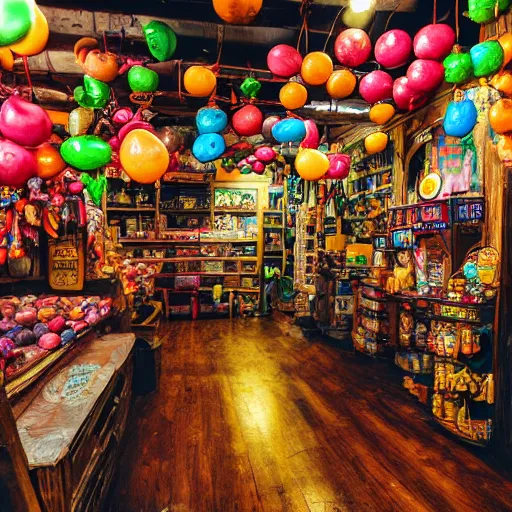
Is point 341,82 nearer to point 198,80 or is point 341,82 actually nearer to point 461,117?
point 461,117

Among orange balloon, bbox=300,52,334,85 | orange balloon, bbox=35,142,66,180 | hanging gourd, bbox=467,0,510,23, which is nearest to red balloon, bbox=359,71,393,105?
orange balloon, bbox=300,52,334,85

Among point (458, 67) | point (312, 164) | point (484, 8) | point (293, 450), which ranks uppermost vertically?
point (484, 8)

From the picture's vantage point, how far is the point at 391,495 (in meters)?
2.14

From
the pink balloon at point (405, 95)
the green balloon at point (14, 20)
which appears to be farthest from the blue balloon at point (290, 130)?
the green balloon at point (14, 20)

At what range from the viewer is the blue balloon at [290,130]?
2.71m

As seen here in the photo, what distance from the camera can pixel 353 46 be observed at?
2.36 metres

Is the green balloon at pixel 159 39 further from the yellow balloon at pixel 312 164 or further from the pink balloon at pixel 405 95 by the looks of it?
the pink balloon at pixel 405 95

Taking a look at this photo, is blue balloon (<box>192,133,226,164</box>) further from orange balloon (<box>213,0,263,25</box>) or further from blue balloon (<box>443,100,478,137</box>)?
blue balloon (<box>443,100,478,137</box>)

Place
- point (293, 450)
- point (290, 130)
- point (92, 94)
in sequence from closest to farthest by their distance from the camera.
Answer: point (92, 94) → point (293, 450) → point (290, 130)

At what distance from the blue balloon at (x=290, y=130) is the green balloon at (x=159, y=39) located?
935mm

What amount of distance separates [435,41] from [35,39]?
228 centimetres

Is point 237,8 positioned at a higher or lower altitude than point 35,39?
higher

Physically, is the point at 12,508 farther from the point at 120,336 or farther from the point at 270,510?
the point at 120,336

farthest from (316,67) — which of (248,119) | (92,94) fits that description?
(92,94)
